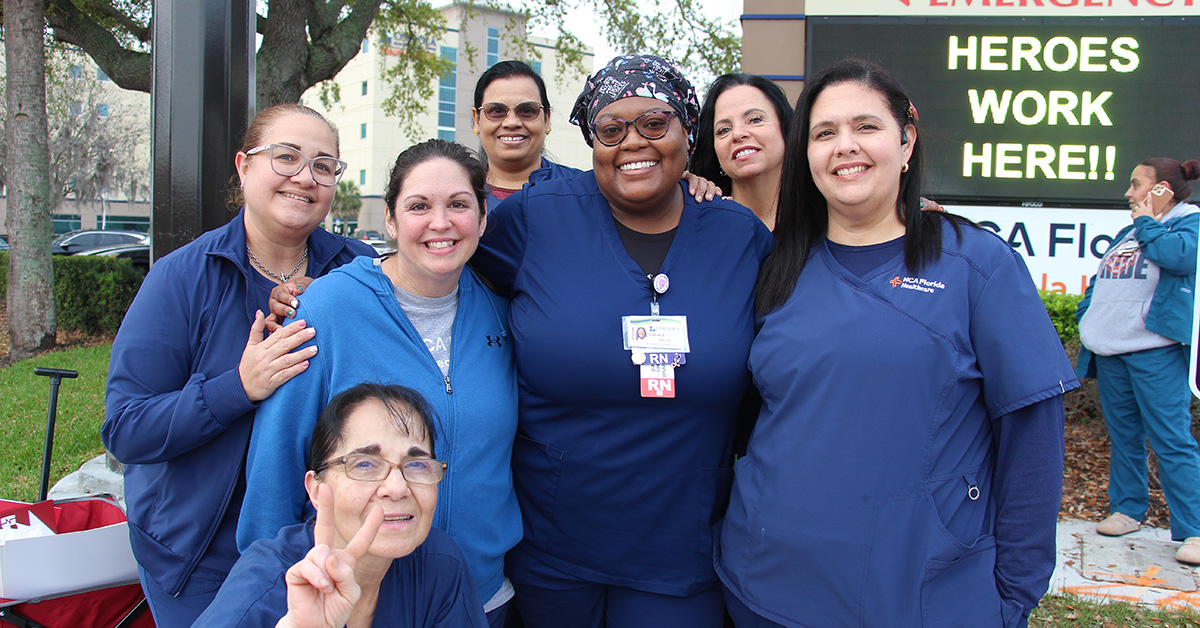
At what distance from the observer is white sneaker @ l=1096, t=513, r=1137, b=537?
5.10 meters

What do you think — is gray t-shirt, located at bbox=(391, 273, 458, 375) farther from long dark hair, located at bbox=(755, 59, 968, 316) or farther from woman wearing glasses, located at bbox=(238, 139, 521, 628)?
long dark hair, located at bbox=(755, 59, 968, 316)

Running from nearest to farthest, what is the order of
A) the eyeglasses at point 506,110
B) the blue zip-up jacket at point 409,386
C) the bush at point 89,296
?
the blue zip-up jacket at point 409,386, the eyeglasses at point 506,110, the bush at point 89,296

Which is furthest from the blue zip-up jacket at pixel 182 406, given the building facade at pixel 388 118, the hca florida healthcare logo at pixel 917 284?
the building facade at pixel 388 118

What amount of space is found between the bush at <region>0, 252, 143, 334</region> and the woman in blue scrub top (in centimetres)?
1275

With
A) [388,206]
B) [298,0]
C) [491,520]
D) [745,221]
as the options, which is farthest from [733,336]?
[298,0]

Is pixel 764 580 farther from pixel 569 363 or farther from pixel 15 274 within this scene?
pixel 15 274

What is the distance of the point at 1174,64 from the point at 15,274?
13.7 metres

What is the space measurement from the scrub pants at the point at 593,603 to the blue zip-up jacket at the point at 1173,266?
3.94 m

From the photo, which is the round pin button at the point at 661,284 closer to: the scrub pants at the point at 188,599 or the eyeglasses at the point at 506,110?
the scrub pants at the point at 188,599

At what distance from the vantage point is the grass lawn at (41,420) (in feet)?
18.8

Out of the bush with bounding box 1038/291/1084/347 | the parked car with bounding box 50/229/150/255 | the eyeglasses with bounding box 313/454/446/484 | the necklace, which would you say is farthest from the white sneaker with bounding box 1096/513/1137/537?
the parked car with bounding box 50/229/150/255

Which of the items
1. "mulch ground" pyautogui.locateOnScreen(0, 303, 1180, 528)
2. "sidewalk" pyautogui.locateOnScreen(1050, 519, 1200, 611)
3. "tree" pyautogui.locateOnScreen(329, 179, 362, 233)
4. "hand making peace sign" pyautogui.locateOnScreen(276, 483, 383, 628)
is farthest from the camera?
"tree" pyautogui.locateOnScreen(329, 179, 362, 233)

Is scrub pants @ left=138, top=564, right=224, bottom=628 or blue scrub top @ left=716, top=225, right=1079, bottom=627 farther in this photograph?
scrub pants @ left=138, top=564, right=224, bottom=628

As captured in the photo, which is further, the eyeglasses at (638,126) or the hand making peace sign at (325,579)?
the eyeglasses at (638,126)
